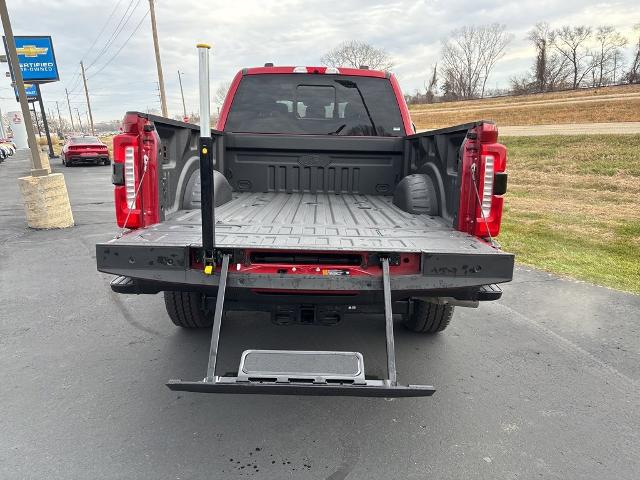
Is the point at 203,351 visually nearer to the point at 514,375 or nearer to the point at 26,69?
the point at 514,375

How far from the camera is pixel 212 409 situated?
297cm

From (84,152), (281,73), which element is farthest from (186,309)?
(84,152)

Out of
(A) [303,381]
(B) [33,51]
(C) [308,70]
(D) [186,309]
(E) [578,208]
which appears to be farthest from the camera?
(B) [33,51]

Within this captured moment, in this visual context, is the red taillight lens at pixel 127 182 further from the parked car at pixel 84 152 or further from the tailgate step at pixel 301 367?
the parked car at pixel 84 152

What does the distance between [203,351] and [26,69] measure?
973 inches

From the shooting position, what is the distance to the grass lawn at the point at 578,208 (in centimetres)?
647

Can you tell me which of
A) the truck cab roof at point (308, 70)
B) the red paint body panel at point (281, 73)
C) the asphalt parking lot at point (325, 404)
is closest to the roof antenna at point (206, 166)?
the asphalt parking lot at point (325, 404)

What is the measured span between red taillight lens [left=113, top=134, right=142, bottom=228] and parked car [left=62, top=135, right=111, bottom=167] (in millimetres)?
22560

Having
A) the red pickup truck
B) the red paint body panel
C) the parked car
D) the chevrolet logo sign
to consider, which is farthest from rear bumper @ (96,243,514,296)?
the chevrolet logo sign

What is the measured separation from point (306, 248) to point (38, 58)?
26218mm

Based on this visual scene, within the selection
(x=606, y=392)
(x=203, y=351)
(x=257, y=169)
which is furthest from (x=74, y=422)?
(x=606, y=392)

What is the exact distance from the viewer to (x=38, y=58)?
22984mm

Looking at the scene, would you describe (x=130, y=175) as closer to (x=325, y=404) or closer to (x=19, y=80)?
(x=325, y=404)

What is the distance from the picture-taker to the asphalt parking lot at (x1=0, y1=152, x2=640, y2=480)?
97.7 inches
